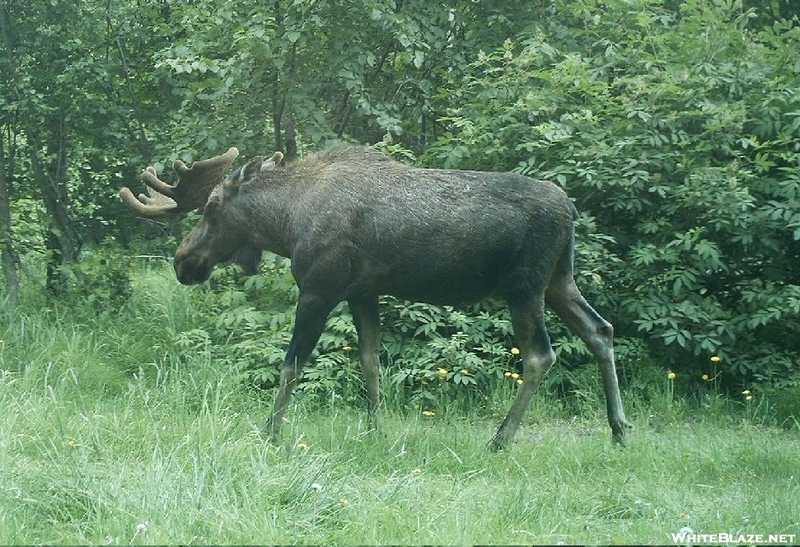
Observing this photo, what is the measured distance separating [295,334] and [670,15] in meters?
5.90

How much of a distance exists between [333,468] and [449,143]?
5223 millimetres

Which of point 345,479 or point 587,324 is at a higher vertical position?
point 345,479

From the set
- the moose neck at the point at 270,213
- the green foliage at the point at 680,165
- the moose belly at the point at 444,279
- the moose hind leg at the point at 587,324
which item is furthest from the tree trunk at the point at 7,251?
the moose hind leg at the point at 587,324

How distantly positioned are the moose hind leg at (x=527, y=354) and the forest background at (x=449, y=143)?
51.4 inches

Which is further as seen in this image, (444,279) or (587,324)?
(587,324)

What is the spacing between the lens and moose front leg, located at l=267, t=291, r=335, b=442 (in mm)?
7953

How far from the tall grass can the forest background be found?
1.93 ft

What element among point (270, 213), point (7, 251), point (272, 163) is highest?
point (272, 163)

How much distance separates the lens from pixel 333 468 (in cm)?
639

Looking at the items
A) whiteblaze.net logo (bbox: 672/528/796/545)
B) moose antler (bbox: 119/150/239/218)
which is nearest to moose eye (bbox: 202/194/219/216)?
moose antler (bbox: 119/150/239/218)

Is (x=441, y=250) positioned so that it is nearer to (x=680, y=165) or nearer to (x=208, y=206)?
(x=208, y=206)

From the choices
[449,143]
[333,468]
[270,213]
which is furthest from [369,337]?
[449,143]

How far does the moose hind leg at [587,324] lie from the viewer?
8.17 meters

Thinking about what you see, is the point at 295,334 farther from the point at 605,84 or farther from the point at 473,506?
the point at 605,84
